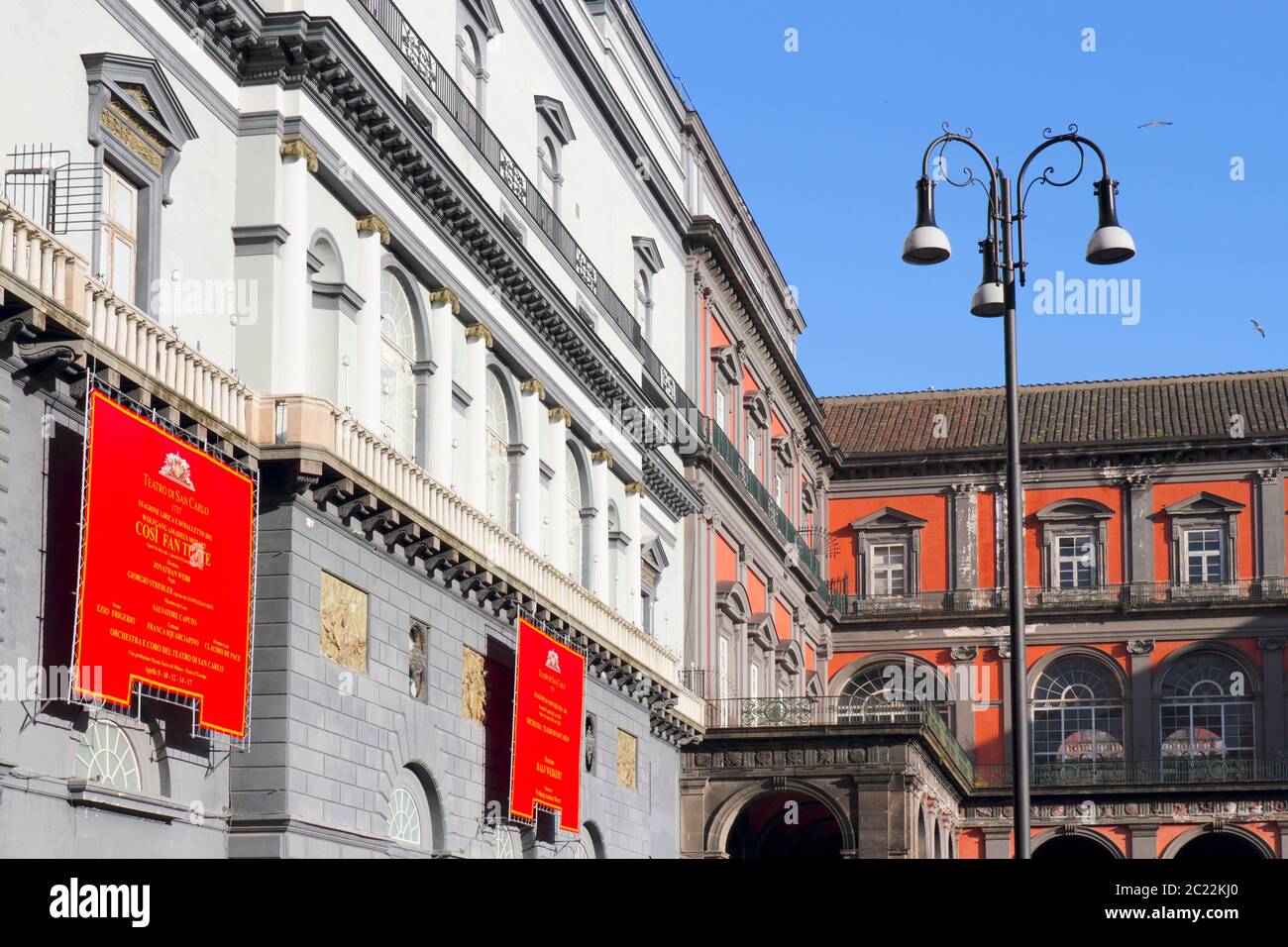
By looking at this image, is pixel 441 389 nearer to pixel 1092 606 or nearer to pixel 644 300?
pixel 644 300

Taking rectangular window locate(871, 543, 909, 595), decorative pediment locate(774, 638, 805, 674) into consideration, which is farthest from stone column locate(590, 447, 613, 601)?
rectangular window locate(871, 543, 909, 595)

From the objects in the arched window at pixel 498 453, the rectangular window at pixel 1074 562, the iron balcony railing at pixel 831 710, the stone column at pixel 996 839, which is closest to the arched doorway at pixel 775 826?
the iron balcony railing at pixel 831 710

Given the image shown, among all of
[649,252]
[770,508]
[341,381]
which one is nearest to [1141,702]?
[770,508]

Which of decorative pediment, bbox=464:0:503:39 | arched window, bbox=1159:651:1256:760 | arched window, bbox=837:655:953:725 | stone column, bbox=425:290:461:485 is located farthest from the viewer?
arched window, bbox=837:655:953:725

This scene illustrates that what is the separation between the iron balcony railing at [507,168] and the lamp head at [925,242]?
27.5ft

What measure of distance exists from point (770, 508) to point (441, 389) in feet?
74.6

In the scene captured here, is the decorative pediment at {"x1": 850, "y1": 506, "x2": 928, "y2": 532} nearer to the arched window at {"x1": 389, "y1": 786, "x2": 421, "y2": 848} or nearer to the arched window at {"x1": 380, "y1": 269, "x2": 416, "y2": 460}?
the arched window at {"x1": 380, "y1": 269, "x2": 416, "y2": 460}

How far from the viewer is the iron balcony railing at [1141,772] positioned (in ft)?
180

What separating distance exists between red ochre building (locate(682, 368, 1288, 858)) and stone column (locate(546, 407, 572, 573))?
18.7 meters

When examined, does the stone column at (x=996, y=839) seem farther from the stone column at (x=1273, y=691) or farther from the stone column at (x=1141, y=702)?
the stone column at (x=1273, y=691)

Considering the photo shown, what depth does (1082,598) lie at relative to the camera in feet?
189

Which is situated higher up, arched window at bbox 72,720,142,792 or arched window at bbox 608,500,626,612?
arched window at bbox 608,500,626,612

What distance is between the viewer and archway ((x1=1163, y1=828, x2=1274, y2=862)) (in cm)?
5353

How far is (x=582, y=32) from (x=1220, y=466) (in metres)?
29.1
